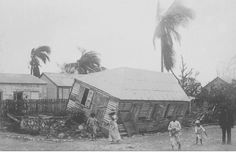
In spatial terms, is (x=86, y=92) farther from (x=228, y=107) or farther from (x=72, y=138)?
(x=228, y=107)

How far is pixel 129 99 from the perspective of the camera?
22.7m

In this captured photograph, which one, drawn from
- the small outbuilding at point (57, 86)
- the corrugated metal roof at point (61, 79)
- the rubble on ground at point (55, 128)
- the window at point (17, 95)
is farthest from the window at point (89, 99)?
the corrugated metal roof at point (61, 79)

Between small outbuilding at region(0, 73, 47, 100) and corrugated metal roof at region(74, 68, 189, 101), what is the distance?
8877 mm

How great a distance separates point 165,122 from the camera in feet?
87.9

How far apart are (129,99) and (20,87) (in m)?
13.3

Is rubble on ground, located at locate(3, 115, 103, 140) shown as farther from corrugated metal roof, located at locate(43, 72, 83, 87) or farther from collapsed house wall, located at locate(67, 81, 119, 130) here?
corrugated metal roof, located at locate(43, 72, 83, 87)

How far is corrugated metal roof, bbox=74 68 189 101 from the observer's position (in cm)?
2345

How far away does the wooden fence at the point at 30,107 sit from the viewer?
84.1 feet

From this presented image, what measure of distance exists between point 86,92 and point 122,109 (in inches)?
121

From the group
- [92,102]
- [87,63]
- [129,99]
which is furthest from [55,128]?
[87,63]

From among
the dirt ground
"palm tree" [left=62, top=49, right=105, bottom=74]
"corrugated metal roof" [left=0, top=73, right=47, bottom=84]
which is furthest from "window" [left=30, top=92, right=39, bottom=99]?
"palm tree" [left=62, top=49, right=105, bottom=74]

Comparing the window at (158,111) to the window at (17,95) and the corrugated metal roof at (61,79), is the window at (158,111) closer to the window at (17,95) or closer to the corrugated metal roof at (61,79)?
the window at (17,95)

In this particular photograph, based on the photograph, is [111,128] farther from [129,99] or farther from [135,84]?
[135,84]

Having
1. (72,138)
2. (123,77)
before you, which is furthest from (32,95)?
(72,138)
